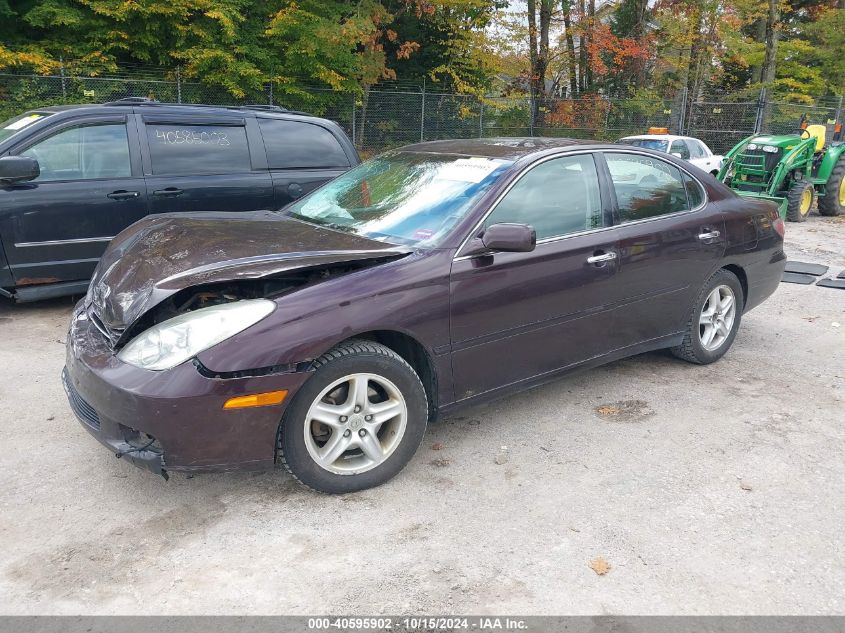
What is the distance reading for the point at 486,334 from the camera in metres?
3.68

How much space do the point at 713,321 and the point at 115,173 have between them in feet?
16.6

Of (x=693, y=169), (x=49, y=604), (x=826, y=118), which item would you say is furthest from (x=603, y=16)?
(x=49, y=604)

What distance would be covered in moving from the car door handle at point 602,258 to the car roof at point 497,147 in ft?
2.34

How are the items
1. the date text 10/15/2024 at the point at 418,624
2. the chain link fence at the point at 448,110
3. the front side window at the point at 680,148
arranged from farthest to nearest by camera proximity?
the front side window at the point at 680,148 < the chain link fence at the point at 448,110 < the date text 10/15/2024 at the point at 418,624

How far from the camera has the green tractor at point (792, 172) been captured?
12.4 metres

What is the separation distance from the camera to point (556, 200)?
4.11m

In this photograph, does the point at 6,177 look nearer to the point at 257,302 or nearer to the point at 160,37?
the point at 257,302

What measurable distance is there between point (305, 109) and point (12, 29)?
662 cm

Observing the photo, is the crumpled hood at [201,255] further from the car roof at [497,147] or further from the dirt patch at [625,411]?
the dirt patch at [625,411]

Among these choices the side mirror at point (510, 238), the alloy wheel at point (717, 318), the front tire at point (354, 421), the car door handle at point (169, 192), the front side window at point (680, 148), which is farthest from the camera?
the front side window at point (680, 148)

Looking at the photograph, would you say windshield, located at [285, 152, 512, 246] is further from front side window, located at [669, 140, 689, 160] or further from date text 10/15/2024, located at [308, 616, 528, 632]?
front side window, located at [669, 140, 689, 160]

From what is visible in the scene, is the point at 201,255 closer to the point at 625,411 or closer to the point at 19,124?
the point at 625,411

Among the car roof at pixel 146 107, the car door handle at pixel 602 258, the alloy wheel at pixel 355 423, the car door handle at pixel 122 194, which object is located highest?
the car roof at pixel 146 107

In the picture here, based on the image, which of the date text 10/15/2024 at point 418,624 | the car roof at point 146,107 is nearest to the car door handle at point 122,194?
the car roof at point 146,107
